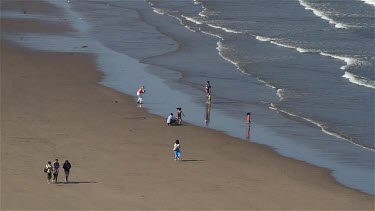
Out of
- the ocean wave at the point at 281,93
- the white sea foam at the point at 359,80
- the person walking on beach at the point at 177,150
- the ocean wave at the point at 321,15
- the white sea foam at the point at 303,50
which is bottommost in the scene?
the ocean wave at the point at 321,15

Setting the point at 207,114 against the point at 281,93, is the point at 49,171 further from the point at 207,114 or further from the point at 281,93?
the point at 281,93

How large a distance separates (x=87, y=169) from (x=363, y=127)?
437 inches

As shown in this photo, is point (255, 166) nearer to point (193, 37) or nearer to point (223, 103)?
point (223, 103)

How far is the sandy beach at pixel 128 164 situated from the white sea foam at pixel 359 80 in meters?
10.4

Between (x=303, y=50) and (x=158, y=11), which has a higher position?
(x=303, y=50)

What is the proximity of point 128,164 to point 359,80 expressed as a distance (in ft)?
56.8

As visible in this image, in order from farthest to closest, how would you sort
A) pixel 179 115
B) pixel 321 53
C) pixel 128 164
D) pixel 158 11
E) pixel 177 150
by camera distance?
pixel 158 11 < pixel 321 53 < pixel 179 115 < pixel 177 150 < pixel 128 164

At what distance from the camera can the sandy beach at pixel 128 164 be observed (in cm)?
2278

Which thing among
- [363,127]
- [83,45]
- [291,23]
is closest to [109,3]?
[291,23]

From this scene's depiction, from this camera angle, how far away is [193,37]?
174ft

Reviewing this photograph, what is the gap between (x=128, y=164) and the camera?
26.1m

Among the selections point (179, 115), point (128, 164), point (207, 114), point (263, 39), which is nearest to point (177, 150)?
point (128, 164)

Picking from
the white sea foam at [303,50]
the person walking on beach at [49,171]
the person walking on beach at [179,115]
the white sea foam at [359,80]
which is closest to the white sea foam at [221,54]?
the white sea foam at [303,50]

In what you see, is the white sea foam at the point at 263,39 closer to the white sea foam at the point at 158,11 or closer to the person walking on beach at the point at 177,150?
the white sea foam at the point at 158,11
